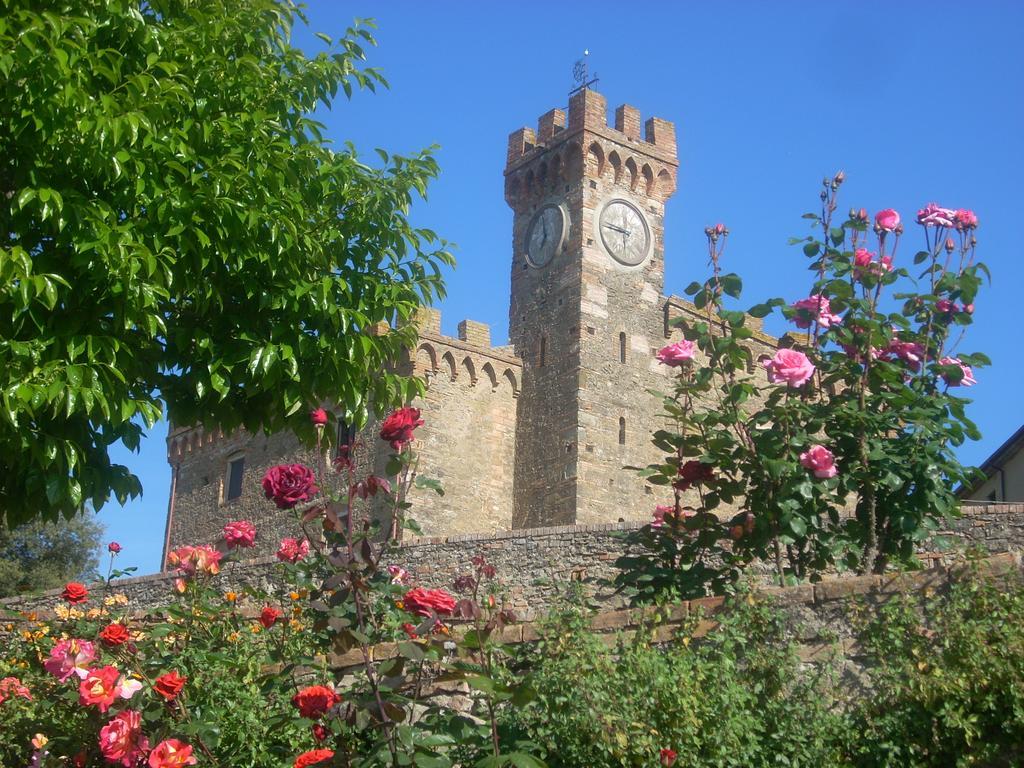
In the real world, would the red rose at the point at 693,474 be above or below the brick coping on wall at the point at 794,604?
above

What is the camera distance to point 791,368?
8141 millimetres

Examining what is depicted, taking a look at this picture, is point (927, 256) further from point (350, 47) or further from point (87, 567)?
point (87, 567)

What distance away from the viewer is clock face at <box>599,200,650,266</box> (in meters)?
30.4

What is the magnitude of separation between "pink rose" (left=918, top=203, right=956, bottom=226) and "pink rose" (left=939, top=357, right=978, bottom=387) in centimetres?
95

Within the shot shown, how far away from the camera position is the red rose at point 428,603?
5.94 m

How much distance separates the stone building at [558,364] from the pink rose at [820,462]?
59.2 ft

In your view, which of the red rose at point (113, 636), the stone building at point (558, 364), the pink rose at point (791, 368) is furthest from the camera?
the stone building at point (558, 364)

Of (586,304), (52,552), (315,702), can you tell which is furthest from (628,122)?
(315,702)

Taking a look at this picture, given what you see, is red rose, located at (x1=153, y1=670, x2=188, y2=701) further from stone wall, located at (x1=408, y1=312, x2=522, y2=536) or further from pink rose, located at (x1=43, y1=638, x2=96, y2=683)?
stone wall, located at (x1=408, y1=312, x2=522, y2=536)

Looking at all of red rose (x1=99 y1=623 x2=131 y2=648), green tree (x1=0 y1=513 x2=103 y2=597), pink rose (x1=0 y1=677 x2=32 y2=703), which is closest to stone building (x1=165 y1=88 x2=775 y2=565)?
green tree (x1=0 y1=513 x2=103 y2=597)

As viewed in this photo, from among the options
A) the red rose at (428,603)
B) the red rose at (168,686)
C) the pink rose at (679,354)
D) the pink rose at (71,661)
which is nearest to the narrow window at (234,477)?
the pink rose at (679,354)

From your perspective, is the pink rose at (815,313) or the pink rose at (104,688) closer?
the pink rose at (104,688)

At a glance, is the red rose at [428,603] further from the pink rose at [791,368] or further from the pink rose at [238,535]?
the pink rose at [791,368]

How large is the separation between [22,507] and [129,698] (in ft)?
8.66
